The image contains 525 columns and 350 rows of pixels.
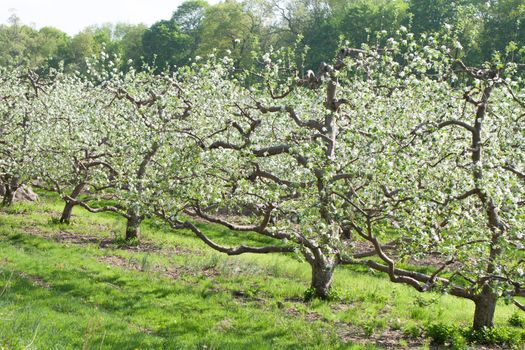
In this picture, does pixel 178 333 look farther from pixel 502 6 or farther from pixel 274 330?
pixel 502 6

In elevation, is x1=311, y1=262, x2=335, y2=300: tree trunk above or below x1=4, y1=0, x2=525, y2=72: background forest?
below

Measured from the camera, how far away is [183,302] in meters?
17.8

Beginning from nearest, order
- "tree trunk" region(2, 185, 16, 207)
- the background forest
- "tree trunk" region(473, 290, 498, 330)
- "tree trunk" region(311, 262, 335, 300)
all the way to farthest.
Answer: "tree trunk" region(473, 290, 498, 330)
"tree trunk" region(311, 262, 335, 300)
"tree trunk" region(2, 185, 16, 207)
the background forest

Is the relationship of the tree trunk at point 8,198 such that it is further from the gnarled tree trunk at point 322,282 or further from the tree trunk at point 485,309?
the tree trunk at point 485,309

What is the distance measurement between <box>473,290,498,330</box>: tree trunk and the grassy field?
1.45m

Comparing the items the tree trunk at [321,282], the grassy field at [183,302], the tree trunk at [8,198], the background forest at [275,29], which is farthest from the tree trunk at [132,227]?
the background forest at [275,29]

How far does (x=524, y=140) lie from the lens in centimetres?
1310

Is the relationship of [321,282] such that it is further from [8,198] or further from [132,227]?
[8,198]

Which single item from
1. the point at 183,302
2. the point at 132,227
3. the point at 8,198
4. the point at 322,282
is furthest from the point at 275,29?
the point at 183,302

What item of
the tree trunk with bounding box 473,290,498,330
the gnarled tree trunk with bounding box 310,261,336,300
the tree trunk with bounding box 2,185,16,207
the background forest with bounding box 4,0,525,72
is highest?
the background forest with bounding box 4,0,525,72

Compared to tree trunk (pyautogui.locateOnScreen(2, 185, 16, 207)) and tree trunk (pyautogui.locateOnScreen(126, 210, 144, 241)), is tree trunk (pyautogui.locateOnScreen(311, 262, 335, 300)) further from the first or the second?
tree trunk (pyautogui.locateOnScreen(2, 185, 16, 207))

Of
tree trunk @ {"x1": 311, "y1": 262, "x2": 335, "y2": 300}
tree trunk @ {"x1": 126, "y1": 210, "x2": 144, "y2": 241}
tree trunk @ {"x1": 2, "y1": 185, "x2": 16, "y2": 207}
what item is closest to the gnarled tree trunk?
tree trunk @ {"x1": 311, "y1": 262, "x2": 335, "y2": 300}

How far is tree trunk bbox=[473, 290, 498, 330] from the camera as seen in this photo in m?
15.4

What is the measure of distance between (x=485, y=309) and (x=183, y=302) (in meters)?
9.57
